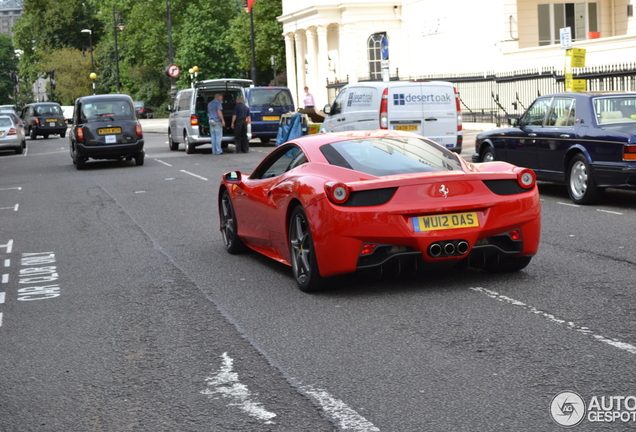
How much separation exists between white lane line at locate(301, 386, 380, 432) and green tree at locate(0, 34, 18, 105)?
473 ft

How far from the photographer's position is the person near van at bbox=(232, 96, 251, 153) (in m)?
28.0

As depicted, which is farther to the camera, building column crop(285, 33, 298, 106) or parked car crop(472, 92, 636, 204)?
building column crop(285, 33, 298, 106)

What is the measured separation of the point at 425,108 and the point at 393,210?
1298 cm

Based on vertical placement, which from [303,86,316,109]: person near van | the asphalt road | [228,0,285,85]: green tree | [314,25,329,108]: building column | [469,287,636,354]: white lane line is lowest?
[469,287,636,354]: white lane line

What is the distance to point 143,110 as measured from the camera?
260 ft

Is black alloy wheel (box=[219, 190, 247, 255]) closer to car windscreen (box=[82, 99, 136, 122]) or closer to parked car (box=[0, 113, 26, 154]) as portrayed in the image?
car windscreen (box=[82, 99, 136, 122])

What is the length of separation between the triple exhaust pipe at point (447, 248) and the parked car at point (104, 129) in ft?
59.8

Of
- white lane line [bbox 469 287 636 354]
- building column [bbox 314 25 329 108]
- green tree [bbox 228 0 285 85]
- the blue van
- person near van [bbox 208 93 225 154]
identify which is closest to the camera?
white lane line [bbox 469 287 636 354]

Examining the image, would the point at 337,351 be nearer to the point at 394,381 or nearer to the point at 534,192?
the point at 394,381

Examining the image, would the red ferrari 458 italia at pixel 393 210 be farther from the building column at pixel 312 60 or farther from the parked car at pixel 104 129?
the building column at pixel 312 60

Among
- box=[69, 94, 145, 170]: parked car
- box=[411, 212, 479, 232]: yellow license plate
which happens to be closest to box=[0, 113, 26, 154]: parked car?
box=[69, 94, 145, 170]: parked car

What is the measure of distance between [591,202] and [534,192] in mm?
5864

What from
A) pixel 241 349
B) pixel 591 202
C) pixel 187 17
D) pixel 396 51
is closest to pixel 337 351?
pixel 241 349

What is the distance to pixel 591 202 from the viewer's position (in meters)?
13.1
